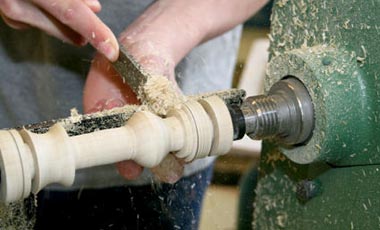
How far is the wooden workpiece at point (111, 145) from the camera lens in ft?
1.39

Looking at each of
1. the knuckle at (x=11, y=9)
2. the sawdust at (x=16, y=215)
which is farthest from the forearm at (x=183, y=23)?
the sawdust at (x=16, y=215)

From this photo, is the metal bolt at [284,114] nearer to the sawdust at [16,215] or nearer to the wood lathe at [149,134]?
the wood lathe at [149,134]

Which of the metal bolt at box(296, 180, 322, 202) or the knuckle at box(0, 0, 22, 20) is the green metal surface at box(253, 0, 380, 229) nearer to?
the metal bolt at box(296, 180, 322, 202)

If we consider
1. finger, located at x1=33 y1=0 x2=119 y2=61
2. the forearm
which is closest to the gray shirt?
the forearm

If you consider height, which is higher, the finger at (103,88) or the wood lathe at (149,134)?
the finger at (103,88)

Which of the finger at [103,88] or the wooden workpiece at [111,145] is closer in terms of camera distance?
the wooden workpiece at [111,145]

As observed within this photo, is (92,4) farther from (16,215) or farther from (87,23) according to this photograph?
(16,215)

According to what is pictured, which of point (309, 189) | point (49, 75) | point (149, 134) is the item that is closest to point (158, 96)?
point (149, 134)

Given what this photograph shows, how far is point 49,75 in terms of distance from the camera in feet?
2.76

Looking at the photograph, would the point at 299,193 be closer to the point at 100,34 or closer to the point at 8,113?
the point at 100,34

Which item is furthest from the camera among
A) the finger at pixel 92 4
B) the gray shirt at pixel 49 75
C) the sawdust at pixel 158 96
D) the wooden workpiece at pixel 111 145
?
the gray shirt at pixel 49 75

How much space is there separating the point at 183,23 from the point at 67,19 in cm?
17

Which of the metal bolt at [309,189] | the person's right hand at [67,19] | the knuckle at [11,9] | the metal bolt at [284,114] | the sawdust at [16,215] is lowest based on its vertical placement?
the metal bolt at [309,189]

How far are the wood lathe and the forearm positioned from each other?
7.7 inches
